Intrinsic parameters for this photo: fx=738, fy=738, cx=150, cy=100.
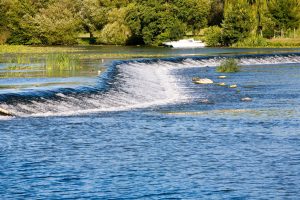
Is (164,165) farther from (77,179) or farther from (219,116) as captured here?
(219,116)

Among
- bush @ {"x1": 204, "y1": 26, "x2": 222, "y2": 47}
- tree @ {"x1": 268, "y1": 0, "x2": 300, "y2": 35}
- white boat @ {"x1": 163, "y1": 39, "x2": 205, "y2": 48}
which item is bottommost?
white boat @ {"x1": 163, "y1": 39, "x2": 205, "y2": 48}

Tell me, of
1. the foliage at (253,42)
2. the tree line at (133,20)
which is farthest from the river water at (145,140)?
the tree line at (133,20)

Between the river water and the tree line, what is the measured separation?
57.4m

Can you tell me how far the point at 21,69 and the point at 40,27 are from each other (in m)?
57.1

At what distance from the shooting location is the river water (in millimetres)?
18328

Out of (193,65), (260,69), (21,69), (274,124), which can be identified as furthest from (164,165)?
(193,65)

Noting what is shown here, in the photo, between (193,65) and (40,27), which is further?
(40,27)

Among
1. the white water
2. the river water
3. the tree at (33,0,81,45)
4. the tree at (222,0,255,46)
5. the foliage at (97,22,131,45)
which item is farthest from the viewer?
the foliage at (97,22,131,45)

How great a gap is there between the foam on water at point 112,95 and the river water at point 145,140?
57 millimetres

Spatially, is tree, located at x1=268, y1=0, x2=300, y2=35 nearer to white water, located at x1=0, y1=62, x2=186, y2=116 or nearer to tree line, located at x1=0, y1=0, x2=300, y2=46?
tree line, located at x1=0, y1=0, x2=300, y2=46

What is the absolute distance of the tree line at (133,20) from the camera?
10156 centimetres

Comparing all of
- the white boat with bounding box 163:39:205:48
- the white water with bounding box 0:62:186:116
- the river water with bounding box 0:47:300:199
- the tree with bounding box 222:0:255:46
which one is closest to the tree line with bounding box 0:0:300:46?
the tree with bounding box 222:0:255:46

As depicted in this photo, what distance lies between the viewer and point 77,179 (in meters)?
19.1

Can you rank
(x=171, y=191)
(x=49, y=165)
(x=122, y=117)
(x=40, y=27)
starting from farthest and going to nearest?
(x=40, y=27) < (x=122, y=117) < (x=49, y=165) < (x=171, y=191)
